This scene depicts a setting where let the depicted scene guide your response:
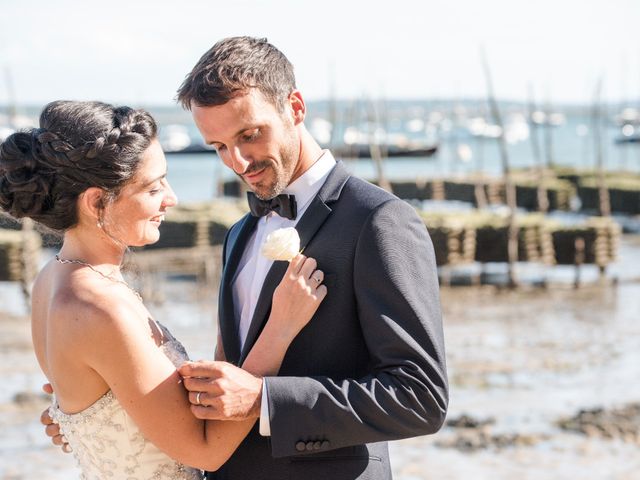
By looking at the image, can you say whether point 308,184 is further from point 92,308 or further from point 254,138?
point 92,308

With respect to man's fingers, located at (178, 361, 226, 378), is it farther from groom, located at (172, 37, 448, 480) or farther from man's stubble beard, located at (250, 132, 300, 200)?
man's stubble beard, located at (250, 132, 300, 200)

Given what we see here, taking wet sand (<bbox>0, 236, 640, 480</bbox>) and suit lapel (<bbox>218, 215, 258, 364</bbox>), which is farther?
wet sand (<bbox>0, 236, 640, 480</bbox>)

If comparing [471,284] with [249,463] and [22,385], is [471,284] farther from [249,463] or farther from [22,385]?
[249,463]

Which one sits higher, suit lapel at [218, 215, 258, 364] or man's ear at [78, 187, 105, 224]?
man's ear at [78, 187, 105, 224]

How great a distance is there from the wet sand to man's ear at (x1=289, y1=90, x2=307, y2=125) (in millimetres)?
7740

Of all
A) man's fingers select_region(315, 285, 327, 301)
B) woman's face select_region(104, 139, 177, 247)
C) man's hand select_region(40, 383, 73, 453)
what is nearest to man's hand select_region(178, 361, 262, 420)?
man's fingers select_region(315, 285, 327, 301)

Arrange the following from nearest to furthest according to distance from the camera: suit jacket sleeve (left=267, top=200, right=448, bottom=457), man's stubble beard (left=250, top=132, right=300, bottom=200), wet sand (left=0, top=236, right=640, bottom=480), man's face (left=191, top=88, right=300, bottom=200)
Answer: suit jacket sleeve (left=267, top=200, right=448, bottom=457) → man's face (left=191, top=88, right=300, bottom=200) → man's stubble beard (left=250, top=132, right=300, bottom=200) → wet sand (left=0, top=236, right=640, bottom=480)

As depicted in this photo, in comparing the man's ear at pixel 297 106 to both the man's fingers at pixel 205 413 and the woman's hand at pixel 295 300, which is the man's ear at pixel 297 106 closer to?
the woman's hand at pixel 295 300

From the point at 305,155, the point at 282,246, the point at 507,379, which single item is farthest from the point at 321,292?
the point at 507,379

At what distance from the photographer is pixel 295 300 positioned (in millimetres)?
2801

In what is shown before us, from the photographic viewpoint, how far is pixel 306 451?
271cm

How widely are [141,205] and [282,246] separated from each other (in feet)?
1.64

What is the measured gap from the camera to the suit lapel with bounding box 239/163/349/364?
2.94 m

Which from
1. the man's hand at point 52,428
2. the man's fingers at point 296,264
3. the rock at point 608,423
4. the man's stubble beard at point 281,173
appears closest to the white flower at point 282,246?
the man's fingers at point 296,264
